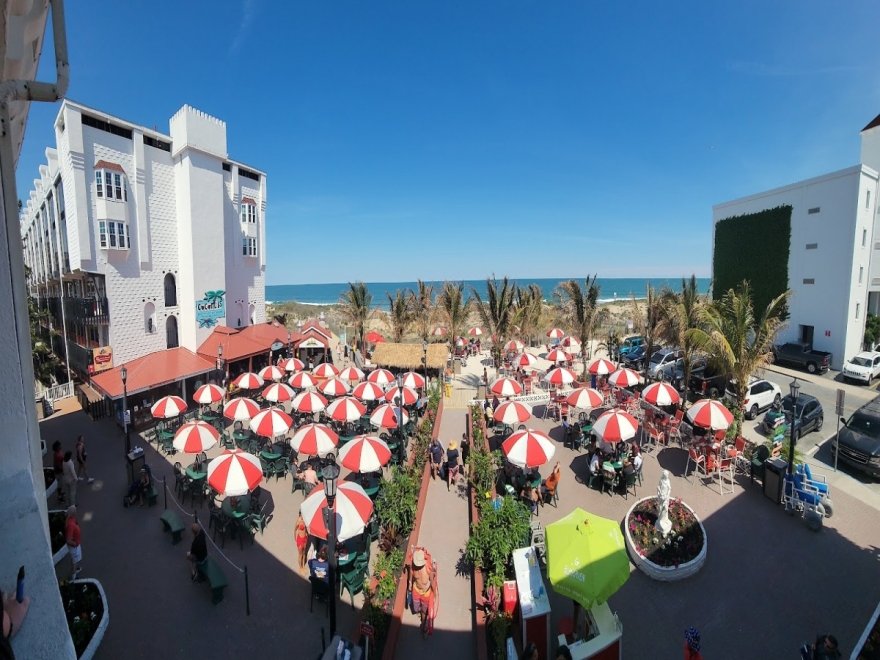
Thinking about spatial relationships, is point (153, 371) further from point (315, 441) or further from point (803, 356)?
point (803, 356)

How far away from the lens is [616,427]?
10.8 m

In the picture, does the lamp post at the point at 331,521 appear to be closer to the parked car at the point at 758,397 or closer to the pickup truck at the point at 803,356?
the parked car at the point at 758,397

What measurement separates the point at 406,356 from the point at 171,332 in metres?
12.3

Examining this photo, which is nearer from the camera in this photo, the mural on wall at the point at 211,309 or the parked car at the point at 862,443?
the parked car at the point at 862,443

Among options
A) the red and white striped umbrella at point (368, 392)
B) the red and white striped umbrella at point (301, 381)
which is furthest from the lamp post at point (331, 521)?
the red and white striped umbrella at point (301, 381)

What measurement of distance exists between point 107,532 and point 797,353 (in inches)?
1291

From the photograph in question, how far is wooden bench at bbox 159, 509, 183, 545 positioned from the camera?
29.5ft

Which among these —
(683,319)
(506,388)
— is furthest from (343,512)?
(683,319)

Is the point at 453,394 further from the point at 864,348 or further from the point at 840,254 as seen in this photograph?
the point at 864,348

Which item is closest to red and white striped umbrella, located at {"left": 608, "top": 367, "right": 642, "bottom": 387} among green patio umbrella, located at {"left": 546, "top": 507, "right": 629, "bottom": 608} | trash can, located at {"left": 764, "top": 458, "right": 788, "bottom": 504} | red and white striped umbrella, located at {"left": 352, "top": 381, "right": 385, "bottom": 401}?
trash can, located at {"left": 764, "top": 458, "right": 788, "bottom": 504}

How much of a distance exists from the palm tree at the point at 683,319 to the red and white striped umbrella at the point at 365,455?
39.5 feet

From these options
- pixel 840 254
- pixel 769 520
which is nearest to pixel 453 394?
pixel 769 520

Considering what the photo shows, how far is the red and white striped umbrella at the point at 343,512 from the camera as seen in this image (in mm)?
7312

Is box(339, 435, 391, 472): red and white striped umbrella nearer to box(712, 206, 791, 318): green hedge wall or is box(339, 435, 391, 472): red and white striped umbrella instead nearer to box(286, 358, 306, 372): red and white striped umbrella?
box(286, 358, 306, 372): red and white striped umbrella
